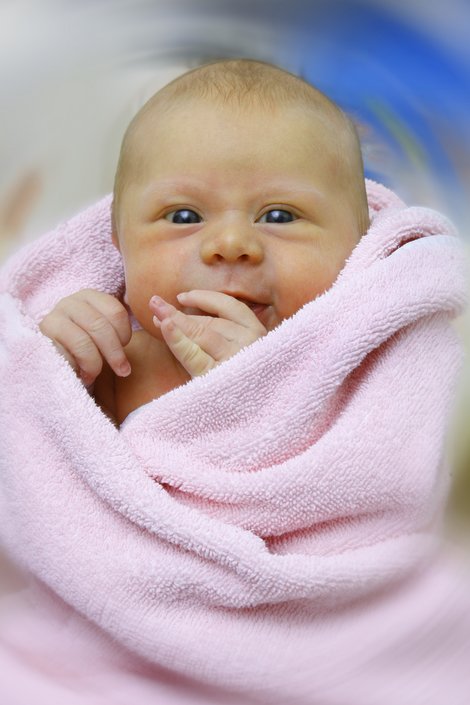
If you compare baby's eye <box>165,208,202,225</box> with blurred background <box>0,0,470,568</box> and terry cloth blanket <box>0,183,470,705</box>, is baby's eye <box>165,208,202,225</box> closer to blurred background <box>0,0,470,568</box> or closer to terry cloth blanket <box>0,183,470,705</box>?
terry cloth blanket <box>0,183,470,705</box>

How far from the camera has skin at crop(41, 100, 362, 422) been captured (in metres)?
0.85

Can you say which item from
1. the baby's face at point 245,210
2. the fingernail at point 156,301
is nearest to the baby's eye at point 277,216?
the baby's face at point 245,210

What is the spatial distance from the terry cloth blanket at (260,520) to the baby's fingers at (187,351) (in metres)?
0.03

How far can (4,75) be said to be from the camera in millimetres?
1144

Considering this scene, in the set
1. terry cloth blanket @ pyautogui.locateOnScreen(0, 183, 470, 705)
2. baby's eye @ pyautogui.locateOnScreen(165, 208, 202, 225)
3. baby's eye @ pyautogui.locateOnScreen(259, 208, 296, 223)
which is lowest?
terry cloth blanket @ pyautogui.locateOnScreen(0, 183, 470, 705)

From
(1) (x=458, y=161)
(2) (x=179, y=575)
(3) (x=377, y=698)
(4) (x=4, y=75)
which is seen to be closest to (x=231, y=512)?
(2) (x=179, y=575)

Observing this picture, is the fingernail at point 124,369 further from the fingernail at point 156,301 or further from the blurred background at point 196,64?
the blurred background at point 196,64

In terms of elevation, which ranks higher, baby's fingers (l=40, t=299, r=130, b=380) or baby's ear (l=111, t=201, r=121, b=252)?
baby's ear (l=111, t=201, r=121, b=252)

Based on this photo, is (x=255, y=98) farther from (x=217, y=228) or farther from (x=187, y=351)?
(x=187, y=351)

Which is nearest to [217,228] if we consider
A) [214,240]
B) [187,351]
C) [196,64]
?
[214,240]

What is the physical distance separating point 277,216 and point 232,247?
0.08 metres

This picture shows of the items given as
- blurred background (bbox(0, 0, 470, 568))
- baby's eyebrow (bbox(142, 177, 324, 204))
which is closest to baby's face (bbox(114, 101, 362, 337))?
baby's eyebrow (bbox(142, 177, 324, 204))

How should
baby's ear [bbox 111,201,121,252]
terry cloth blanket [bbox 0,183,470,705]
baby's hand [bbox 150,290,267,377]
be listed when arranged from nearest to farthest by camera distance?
terry cloth blanket [bbox 0,183,470,705] < baby's hand [bbox 150,290,267,377] < baby's ear [bbox 111,201,121,252]

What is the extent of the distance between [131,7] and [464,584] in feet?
2.58
